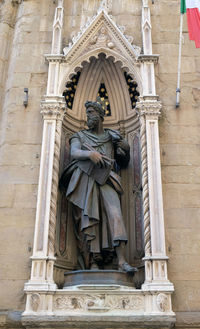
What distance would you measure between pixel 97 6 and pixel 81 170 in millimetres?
4263

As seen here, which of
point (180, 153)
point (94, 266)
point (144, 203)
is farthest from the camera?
point (180, 153)

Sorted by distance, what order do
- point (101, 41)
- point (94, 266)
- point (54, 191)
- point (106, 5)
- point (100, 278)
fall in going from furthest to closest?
point (106, 5) < point (101, 41) < point (54, 191) < point (94, 266) < point (100, 278)

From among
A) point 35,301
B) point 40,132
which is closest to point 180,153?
point 40,132

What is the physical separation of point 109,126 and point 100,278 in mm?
3481

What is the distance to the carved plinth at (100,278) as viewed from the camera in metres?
6.12

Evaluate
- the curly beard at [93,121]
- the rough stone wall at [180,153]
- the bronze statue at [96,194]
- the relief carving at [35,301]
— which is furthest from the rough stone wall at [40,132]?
the curly beard at [93,121]

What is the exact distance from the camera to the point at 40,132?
298 inches

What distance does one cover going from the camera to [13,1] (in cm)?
924

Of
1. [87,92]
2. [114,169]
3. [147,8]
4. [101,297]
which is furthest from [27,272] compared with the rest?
[147,8]

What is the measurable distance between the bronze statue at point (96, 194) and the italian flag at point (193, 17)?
2.41 meters

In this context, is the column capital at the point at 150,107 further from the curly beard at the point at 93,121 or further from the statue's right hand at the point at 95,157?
the statue's right hand at the point at 95,157

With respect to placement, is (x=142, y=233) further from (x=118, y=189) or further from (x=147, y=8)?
(x=147, y=8)

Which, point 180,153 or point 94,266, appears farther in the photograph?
point 180,153

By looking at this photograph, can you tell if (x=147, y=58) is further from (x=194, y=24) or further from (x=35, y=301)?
(x=35, y=301)
